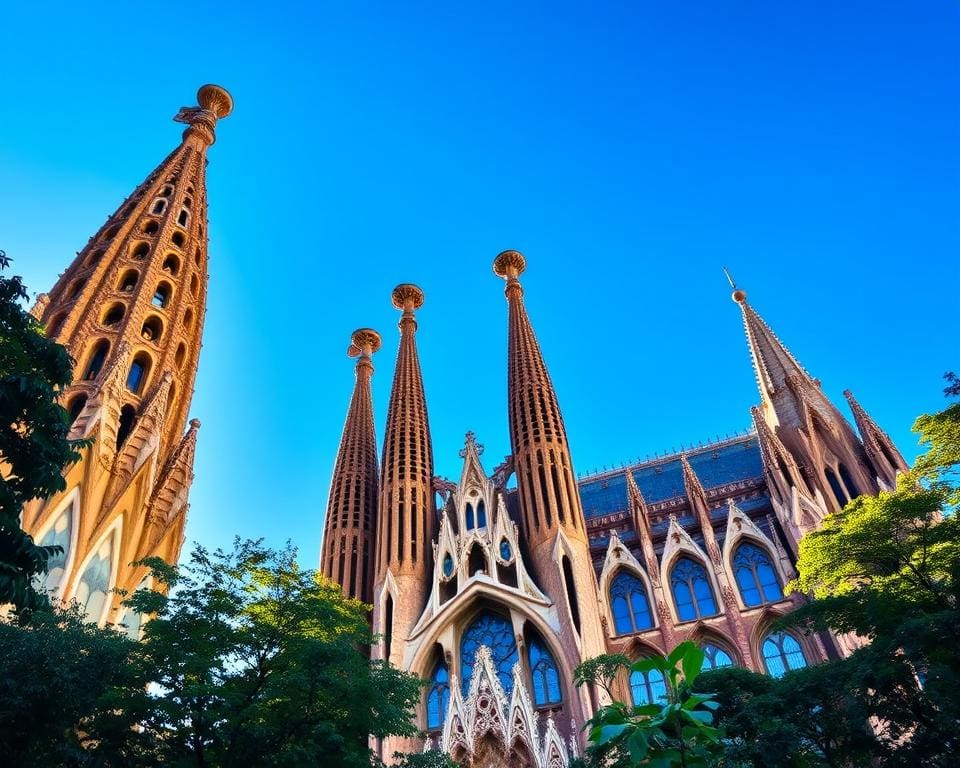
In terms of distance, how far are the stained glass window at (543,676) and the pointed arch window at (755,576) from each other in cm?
730

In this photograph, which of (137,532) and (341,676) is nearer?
(341,676)

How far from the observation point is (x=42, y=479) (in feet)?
37.9

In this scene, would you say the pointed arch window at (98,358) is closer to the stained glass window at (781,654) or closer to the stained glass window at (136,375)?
the stained glass window at (136,375)

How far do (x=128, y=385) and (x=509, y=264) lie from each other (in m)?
22.7

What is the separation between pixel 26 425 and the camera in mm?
11758

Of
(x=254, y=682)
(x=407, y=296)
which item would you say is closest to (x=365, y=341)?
(x=407, y=296)

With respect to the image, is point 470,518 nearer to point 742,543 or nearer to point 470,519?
point 470,519

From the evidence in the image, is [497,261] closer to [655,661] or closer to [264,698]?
[264,698]

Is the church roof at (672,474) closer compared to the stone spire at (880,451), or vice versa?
the stone spire at (880,451)

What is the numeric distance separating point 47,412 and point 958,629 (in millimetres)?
15632

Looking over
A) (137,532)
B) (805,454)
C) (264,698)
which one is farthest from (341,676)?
(805,454)

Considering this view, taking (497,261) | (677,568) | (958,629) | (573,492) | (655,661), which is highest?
(497,261)

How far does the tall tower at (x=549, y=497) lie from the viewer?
1110 inches

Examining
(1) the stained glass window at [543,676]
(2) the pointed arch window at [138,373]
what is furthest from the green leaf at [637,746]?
(2) the pointed arch window at [138,373]
